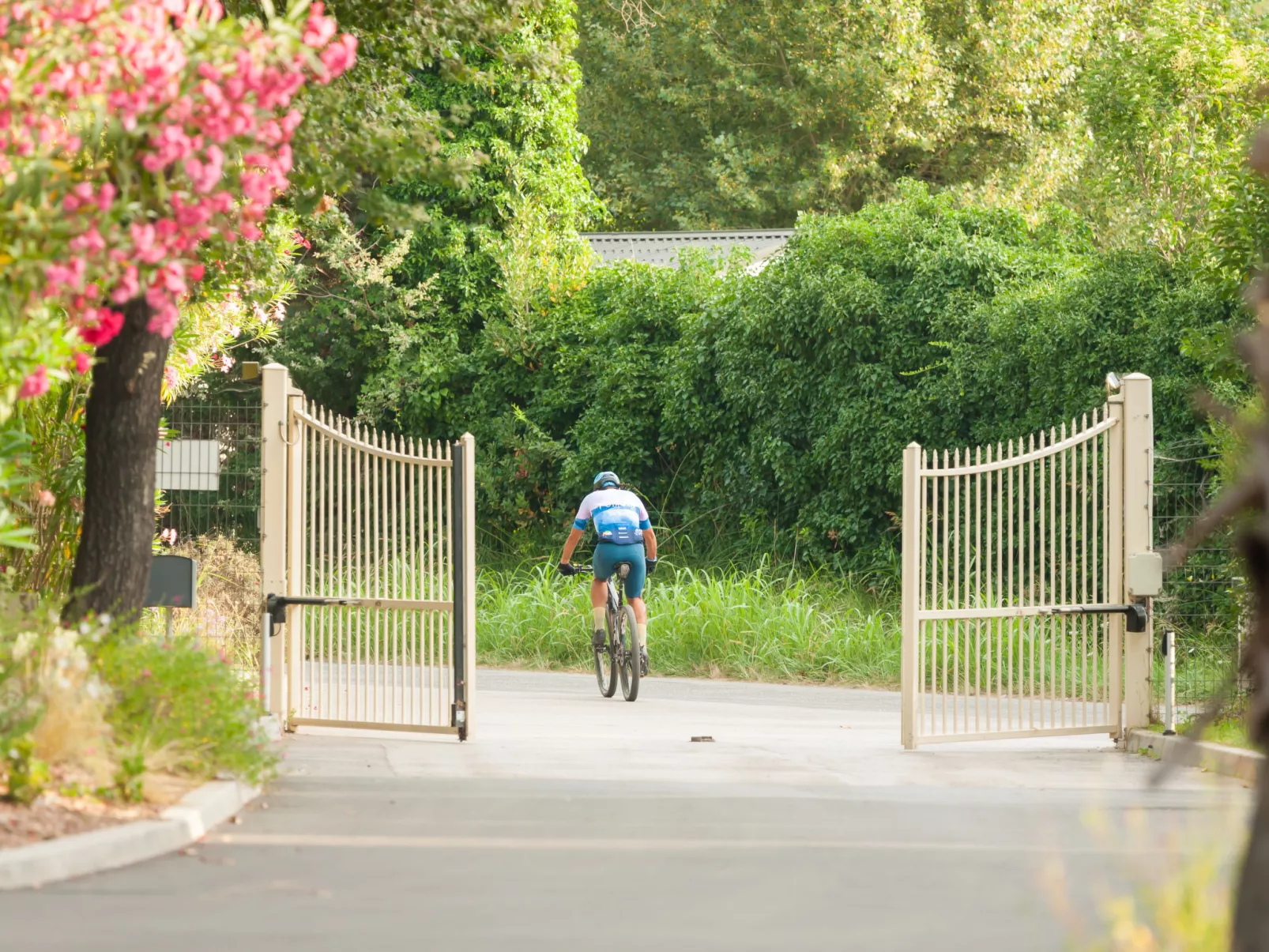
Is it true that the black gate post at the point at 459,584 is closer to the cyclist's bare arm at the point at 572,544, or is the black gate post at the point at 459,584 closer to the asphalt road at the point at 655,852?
the asphalt road at the point at 655,852

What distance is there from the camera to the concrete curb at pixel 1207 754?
9789mm

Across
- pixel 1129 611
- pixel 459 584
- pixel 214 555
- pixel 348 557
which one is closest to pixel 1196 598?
pixel 1129 611

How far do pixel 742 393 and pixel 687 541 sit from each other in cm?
191

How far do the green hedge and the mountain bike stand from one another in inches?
176

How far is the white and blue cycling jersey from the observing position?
48.4 ft

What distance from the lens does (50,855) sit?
6.64 metres

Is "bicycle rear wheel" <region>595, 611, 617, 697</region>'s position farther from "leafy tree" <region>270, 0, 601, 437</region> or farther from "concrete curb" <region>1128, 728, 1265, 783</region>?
"leafy tree" <region>270, 0, 601, 437</region>

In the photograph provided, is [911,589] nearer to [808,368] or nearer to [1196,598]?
[1196,598]

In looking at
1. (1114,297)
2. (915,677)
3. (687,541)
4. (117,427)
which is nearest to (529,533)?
(687,541)

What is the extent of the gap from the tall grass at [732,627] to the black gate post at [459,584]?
5.62 meters

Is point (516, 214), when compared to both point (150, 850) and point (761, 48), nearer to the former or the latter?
point (761, 48)

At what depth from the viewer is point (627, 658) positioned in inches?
575

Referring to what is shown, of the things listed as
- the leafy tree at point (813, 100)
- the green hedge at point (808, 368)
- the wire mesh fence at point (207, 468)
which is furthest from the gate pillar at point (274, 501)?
the leafy tree at point (813, 100)

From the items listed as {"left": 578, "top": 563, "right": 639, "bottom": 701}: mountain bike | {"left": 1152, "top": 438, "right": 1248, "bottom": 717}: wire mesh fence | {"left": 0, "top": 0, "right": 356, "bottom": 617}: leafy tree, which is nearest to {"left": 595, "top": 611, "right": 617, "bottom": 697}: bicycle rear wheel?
{"left": 578, "top": 563, "right": 639, "bottom": 701}: mountain bike
